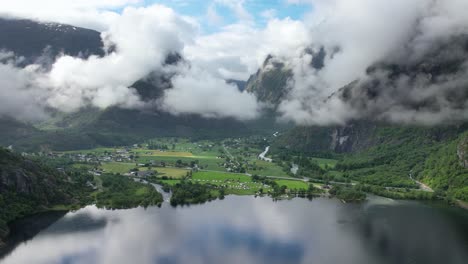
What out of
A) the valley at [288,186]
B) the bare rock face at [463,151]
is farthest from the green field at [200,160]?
the bare rock face at [463,151]

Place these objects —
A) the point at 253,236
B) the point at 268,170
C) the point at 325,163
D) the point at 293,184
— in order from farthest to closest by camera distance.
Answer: the point at 325,163 < the point at 268,170 < the point at 293,184 < the point at 253,236

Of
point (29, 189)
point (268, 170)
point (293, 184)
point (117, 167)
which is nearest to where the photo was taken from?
point (29, 189)

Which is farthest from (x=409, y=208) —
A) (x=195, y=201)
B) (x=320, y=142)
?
(x=320, y=142)

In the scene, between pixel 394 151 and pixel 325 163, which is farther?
pixel 325 163

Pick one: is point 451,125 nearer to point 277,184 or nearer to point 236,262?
point 277,184

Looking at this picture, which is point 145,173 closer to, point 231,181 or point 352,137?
point 231,181

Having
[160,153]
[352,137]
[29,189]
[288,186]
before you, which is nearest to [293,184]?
[288,186]

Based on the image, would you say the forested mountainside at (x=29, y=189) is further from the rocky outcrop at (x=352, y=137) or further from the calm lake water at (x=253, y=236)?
the rocky outcrop at (x=352, y=137)
